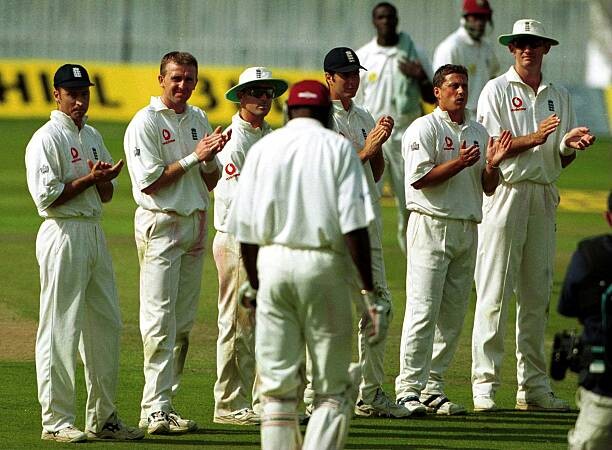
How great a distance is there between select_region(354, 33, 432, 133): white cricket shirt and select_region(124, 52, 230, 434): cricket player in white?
656 cm

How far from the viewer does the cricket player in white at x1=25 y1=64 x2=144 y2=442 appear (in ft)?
29.0

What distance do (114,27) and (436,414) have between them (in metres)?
25.7

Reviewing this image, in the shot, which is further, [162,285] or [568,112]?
[568,112]

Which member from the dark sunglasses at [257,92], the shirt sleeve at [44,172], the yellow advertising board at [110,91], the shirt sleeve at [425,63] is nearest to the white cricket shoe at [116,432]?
the shirt sleeve at [44,172]

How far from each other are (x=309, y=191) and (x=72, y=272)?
2215 mm

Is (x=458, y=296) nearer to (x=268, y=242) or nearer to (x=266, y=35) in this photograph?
(x=268, y=242)

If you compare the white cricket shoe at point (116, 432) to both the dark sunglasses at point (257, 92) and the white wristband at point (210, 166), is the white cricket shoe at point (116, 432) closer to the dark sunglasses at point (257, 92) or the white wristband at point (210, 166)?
the white wristband at point (210, 166)

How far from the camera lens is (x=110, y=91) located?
97.0ft

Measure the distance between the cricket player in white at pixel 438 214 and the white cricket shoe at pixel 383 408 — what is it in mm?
84

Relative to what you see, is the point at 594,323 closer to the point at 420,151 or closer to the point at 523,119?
the point at 420,151

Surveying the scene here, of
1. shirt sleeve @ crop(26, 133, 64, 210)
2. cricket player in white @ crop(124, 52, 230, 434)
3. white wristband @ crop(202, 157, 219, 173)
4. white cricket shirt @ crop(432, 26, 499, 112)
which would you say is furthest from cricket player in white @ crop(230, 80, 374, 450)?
white cricket shirt @ crop(432, 26, 499, 112)

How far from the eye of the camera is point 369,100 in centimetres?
1598

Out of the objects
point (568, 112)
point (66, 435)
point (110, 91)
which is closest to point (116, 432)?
point (66, 435)

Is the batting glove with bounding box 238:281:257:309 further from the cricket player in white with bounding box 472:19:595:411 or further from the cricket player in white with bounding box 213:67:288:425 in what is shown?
the cricket player in white with bounding box 472:19:595:411
